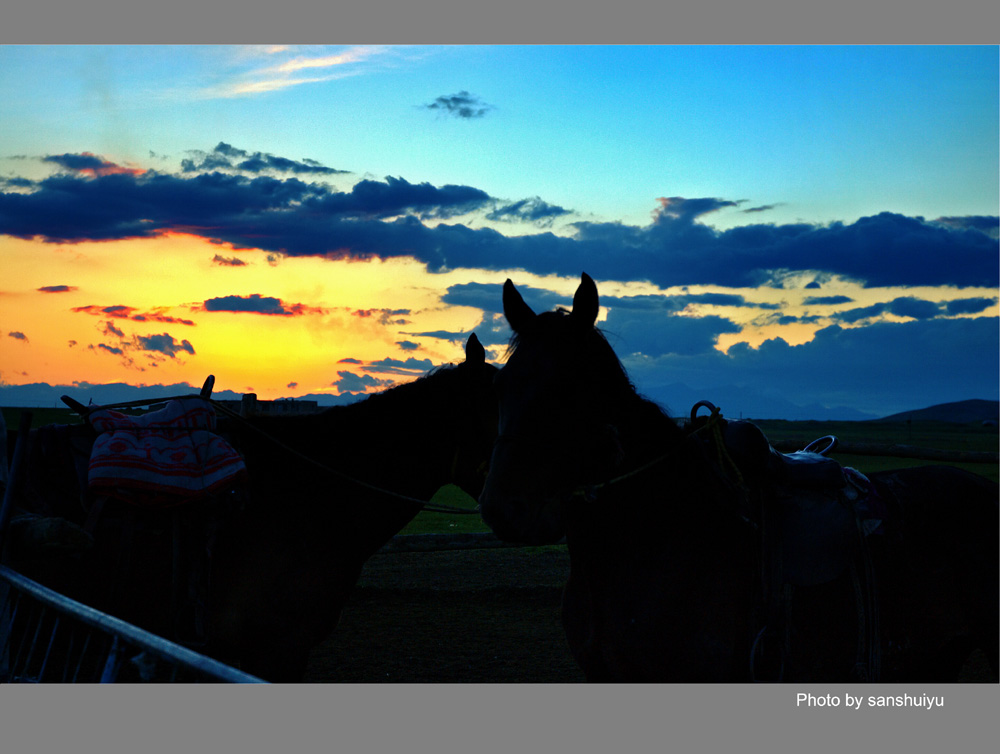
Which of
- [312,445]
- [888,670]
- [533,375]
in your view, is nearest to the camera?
[533,375]

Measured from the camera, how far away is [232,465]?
11.2 feet

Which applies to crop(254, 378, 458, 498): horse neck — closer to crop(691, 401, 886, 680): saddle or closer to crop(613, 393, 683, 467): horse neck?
crop(613, 393, 683, 467): horse neck

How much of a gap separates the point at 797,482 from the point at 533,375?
1278 mm

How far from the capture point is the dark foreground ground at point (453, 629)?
17.8ft

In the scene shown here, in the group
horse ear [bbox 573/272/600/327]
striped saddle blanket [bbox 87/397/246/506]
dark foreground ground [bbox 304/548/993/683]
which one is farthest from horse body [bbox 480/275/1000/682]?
dark foreground ground [bbox 304/548/993/683]

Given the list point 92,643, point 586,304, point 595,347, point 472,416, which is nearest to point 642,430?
point 595,347

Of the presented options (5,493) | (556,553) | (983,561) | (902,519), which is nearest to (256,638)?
(5,493)

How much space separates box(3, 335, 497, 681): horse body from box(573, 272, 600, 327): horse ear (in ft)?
4.07

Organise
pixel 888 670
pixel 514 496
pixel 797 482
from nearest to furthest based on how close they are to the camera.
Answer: pixel 514 496 → pixel 888 670 → pixel 797 482

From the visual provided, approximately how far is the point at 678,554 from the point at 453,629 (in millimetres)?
4462

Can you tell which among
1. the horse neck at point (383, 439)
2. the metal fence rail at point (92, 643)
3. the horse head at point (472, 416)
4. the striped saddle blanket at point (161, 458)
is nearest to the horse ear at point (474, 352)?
the horse head at point (472, 416)

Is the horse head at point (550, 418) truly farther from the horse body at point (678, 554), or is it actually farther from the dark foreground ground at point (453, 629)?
the dark foreground ground at point (453, 629)

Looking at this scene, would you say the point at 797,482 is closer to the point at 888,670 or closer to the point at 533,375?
the point at 888,670

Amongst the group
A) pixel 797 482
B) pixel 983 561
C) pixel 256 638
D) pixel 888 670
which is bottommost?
pixel 256 638
